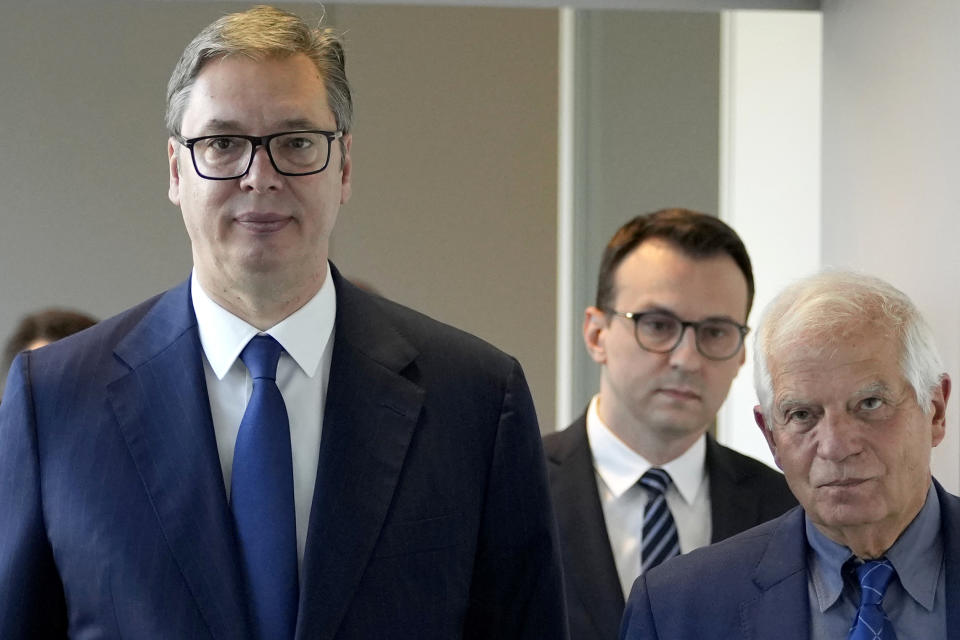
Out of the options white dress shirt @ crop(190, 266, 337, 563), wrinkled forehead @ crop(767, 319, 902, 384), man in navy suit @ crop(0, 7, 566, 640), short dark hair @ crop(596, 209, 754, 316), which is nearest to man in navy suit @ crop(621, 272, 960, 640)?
wrinkled forehead @ crop(767, 319, 902, 384)

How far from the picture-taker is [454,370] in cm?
237

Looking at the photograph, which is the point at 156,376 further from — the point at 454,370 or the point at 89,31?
the point at 89,31

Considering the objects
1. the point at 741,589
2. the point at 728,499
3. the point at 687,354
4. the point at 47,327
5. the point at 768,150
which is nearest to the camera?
the point at 741,589

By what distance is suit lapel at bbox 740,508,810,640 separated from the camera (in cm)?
231

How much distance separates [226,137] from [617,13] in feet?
12.3

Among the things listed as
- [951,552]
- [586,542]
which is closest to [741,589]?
[951,552]

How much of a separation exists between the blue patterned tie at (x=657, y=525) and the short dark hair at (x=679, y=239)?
0.49 m

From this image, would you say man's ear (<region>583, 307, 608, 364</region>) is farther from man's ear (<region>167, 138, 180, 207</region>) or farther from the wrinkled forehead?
man's ear (<region>167, 138, 180, 207</region>)

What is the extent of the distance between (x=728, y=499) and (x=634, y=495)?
21 cm

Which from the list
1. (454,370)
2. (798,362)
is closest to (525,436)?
(454,370)

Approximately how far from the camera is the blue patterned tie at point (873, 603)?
7.33ft

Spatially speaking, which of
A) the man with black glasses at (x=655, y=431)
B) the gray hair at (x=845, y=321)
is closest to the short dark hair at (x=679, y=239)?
the man with black glasses at (x=655, y=431)

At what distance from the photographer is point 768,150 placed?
17.6ft

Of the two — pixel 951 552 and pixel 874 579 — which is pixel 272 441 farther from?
pixel 951 552
